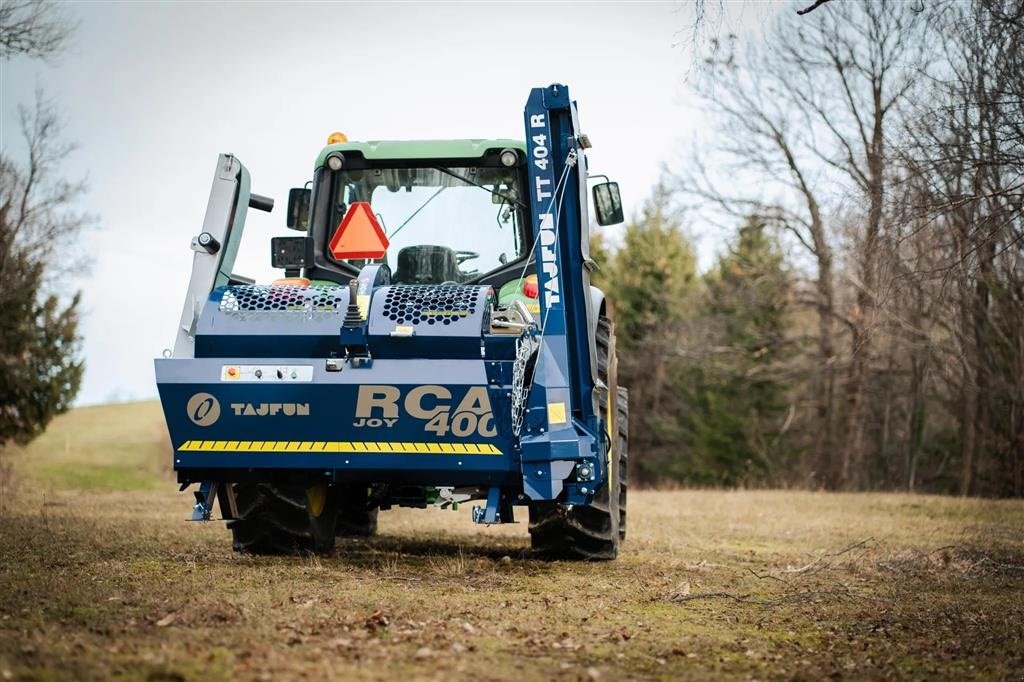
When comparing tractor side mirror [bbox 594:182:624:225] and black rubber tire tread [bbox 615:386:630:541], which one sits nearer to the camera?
tractor side mirror [bbox 594:182:624:225]

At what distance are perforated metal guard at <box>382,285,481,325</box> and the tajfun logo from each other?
123cm

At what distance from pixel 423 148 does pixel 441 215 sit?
56cm

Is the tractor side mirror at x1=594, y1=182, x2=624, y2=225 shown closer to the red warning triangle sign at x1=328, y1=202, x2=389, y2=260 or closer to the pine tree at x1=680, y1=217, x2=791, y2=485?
the red warning triangle sign at x1=328, y1=202, x2=389, y2=260

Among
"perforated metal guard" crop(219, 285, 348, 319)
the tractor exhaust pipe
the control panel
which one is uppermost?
the tractor exhaust pipe

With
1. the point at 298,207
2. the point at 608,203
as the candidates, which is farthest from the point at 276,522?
the point at 608,203

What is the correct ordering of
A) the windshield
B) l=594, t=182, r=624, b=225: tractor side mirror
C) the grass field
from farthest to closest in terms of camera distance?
the windshield → l=594, t=182, r=624, b=225: tractor side mirror → the grass field

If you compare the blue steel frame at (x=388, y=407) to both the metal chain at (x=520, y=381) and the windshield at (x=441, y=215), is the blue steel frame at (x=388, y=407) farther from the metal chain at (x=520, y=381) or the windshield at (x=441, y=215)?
the windshield at (x=441, y=215)

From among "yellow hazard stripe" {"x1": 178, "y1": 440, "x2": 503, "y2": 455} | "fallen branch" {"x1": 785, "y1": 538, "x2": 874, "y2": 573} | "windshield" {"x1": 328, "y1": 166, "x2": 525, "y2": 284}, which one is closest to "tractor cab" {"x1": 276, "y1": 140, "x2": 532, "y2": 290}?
"windshield" {"x1": 328, "y1": 166, "x2": 525, "y2": 284}

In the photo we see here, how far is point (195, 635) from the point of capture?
5117 mm

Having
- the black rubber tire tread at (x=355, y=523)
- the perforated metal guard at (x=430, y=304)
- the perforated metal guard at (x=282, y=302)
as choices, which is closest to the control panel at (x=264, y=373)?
the perforated metal guard at (x=282, y=302)

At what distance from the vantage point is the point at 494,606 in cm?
661

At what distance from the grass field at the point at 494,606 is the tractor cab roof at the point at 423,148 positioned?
3.05 metres

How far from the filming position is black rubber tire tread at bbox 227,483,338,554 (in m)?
8.25

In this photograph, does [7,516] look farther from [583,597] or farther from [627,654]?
[627,654]
